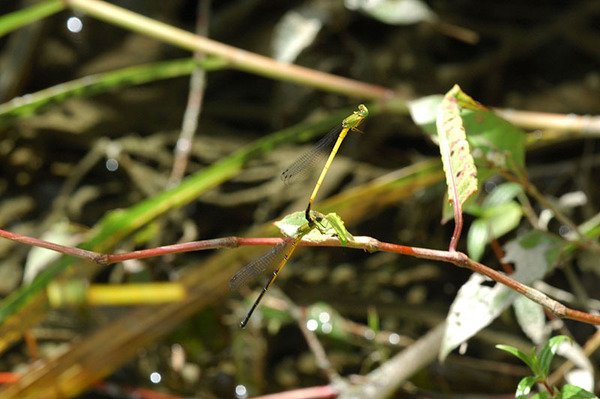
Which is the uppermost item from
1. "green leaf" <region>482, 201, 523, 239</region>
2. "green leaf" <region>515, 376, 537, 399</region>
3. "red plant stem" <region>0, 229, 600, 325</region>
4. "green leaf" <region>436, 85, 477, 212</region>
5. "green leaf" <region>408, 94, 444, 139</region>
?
"green leaf" <region>408, 94, 444, 139</region>

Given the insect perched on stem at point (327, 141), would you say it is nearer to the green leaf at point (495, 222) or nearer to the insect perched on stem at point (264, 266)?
the insect perched on stem at point (264, 266)

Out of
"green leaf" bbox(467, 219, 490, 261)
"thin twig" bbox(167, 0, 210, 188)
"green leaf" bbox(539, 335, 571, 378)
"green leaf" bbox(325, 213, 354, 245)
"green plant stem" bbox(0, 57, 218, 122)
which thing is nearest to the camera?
"green leaf" bbox(325, 213, 354, 245)

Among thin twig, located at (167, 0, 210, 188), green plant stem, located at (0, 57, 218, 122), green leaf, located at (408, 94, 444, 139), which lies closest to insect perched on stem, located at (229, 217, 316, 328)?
green leaf, located at (408, 94, 444, 139)

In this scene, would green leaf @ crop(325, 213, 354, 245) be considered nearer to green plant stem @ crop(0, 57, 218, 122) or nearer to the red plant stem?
Result: the red plant stem

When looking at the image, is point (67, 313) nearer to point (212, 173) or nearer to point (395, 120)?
point (212, 173)

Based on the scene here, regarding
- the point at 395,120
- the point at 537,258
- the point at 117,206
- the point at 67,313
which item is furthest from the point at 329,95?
the point at 537,258

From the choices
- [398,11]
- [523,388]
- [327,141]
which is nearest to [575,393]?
[523,388]
